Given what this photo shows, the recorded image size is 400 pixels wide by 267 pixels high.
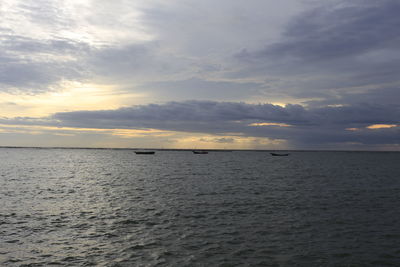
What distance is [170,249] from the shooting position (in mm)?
19531

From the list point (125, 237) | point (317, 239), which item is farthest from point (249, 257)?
point (125, 237)

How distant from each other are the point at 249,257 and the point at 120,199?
25391mm

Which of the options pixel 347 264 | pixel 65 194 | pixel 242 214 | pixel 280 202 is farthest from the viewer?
pixel 65 194

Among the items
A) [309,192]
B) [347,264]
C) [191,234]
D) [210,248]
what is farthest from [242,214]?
[309,192]

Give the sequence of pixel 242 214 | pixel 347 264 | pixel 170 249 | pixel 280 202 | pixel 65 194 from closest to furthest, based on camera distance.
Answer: pixel 347 264, pixel 170 249, pixel 242 214, pixel 280 202, pixel 65 194

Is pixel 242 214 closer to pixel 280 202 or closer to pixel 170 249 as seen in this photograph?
pixel 280 202

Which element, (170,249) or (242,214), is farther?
(242,214)

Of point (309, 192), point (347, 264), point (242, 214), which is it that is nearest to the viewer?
point (347, 264)

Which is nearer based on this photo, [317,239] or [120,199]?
[317,239]

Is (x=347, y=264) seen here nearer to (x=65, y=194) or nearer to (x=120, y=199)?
(x=120, y=199)

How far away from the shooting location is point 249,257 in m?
18.3

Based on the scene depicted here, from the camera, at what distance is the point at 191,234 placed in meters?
23.0

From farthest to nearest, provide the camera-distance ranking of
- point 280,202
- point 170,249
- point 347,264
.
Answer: point 280,202 < point 170,249 < point 347,264

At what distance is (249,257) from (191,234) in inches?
237
